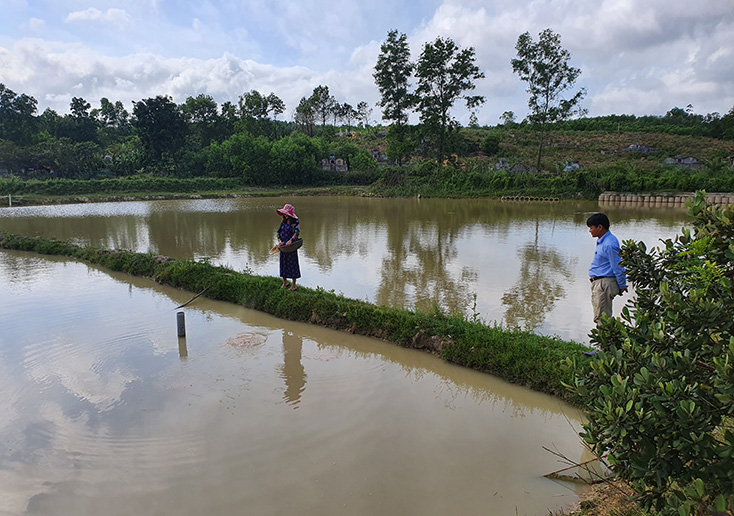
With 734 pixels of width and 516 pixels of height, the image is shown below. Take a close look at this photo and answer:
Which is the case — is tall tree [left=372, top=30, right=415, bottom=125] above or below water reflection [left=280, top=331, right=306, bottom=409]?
above

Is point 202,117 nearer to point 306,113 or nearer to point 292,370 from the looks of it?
point 306,113

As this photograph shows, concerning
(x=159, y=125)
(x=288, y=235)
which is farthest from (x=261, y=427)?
(x=159, y=125)

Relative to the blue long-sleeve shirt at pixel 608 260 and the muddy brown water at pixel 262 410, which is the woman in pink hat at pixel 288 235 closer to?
the muddy brown water at pixel 262 410

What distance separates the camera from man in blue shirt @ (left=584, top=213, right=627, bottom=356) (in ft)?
15.8

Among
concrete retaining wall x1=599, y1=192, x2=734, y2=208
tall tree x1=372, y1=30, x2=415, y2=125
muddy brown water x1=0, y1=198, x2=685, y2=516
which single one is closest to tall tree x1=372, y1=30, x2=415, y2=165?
tall tree x1=372, y1=30, x2=415, y2=125

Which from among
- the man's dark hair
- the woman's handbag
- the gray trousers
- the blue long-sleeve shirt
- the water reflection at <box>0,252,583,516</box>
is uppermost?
the man's dark hair

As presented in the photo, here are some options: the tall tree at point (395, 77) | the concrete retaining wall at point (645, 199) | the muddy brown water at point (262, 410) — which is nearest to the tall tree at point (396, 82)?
the tall tree at point (395, 77)

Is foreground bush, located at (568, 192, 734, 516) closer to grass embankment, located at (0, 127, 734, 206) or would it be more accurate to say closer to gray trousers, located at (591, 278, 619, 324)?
gray trousers, located at (591, 278, 619, 324)

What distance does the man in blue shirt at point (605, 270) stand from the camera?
4820mm

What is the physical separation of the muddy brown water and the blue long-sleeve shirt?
1.49 m

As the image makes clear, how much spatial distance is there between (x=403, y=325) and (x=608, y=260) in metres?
2.75

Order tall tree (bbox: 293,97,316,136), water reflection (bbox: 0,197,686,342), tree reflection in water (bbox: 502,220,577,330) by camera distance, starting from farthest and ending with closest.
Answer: tall tree (bbox: 293,97,316,136) → water reflection (bbox: 0,197,686,342) → tree reflection in water (bbox: 502,220,577,330)

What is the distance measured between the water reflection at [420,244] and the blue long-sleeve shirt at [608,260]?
1.81m

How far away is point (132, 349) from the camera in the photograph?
6379 millimetres
